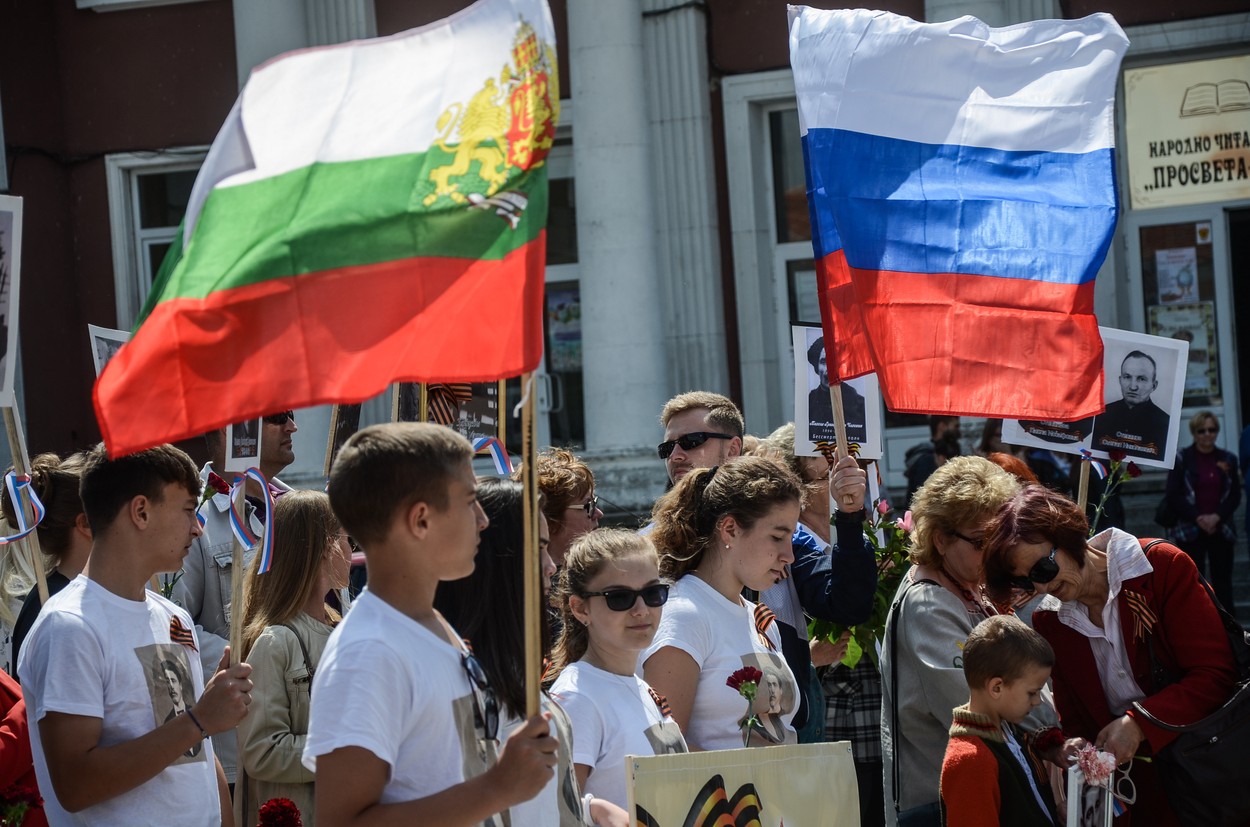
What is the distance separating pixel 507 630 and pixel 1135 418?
4.01 meters

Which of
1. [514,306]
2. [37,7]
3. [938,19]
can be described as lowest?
[514,306]

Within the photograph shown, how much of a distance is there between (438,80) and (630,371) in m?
8.60

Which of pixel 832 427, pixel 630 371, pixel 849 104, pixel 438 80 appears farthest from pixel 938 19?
pixel 438 80

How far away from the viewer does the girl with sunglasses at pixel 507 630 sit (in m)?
3.11

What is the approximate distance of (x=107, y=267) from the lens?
553 inches

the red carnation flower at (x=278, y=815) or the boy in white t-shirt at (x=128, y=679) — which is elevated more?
the boy in white t-shirt at (x=128, y=679)

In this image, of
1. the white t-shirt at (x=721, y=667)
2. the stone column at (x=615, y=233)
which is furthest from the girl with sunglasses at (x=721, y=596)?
the stone column at (x=615, y=233)

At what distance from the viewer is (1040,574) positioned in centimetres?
459

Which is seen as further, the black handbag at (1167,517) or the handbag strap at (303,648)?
the black handbag at (1167,517)

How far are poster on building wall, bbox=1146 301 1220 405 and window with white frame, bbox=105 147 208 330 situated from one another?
26.7 feet

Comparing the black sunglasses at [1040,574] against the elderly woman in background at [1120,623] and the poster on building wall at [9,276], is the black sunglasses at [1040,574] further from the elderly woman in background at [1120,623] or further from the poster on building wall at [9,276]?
the poster on building wall at [9,276]

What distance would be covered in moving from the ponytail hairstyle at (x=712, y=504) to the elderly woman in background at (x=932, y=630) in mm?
554

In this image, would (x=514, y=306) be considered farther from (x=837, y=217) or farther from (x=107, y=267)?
(x=107, y=267)

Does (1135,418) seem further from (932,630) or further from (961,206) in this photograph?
(932,630)
